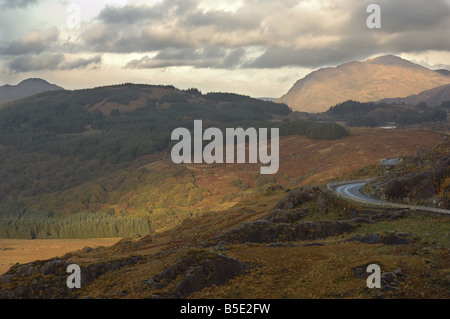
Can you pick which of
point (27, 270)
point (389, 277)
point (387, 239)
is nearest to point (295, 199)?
point (387, 239)

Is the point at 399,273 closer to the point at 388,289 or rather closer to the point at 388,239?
the point at 388,289

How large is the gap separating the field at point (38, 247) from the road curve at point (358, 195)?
68.1 metres

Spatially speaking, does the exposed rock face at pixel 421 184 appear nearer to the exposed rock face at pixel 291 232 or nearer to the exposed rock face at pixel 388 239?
the exposed rock face at pixel 291 232

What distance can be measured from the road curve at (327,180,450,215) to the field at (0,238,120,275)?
223ft

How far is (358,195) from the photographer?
51344 millimetres

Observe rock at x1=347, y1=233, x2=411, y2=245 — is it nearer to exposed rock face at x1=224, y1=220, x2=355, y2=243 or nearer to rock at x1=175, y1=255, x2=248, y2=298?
exposed rock face at x1=224, y1=220, x2=355, y2=243

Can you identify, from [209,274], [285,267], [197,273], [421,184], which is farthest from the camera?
[421,184]

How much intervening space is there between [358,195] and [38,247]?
101398 mm

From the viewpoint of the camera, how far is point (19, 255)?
11344cm

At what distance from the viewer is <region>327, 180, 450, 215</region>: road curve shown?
37.2 meters
